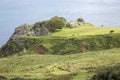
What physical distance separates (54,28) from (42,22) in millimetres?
6628

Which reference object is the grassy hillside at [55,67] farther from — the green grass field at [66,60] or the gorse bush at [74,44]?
the gorse bush at [74,44]

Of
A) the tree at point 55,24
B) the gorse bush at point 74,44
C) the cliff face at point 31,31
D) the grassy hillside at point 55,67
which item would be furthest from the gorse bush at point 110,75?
the tree at point 55,24

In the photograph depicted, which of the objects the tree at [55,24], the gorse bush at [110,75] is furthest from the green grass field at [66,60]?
the gorse bush at [110,75]

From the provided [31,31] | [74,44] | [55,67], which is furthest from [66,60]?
[31,31]

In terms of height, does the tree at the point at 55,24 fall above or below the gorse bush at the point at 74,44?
above

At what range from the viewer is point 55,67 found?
58.3 metres

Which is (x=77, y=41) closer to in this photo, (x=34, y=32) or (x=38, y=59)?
(x=38, y=59)

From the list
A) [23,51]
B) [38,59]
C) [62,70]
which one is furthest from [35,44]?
[62,70]

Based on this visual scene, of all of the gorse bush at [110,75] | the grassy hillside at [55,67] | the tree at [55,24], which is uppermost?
the tree at [55,24]

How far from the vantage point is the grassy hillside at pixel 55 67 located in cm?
4889

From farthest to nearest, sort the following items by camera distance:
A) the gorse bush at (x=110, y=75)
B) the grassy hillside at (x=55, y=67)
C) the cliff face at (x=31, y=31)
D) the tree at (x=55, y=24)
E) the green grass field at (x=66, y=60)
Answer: the tree at (x=55, y=24) → the cliff face at (x=31, y=31) → the green grass field at (x=66, y=60) → the grassy hillside at (x=55, y=67) → the gorse bush at (x=110, y=75)

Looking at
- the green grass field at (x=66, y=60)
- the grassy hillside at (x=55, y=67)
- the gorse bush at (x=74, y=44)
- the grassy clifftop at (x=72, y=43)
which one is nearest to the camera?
the grassy hillside at (x=55, y=67)

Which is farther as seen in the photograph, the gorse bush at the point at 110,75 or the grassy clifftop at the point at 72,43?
the grassy clifftop at the point at 72,43

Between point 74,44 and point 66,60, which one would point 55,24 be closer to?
point 74,44
